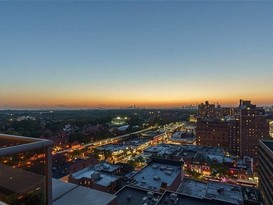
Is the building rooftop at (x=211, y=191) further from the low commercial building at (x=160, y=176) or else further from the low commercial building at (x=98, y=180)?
the low commercial building at (x=98, y=180)

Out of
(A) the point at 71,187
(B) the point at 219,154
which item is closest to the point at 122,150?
(B) the point at 219,154

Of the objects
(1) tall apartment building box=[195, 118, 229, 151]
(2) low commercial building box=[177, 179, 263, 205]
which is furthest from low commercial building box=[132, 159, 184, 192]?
(1) tall apartment building box=[195, 118, 229, 151]

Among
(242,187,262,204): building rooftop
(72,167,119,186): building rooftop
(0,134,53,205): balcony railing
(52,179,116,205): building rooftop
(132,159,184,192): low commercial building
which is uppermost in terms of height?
(0,134,53,205): balcony railing

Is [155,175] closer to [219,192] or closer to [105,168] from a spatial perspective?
[219,192]

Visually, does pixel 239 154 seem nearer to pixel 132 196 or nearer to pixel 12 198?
pixel 132 196

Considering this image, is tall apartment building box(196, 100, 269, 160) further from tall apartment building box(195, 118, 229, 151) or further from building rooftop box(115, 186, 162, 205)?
building rooftop box(115, 186, 162, 205)

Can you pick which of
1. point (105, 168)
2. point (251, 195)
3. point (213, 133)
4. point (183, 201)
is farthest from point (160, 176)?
point (213, 133)
